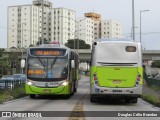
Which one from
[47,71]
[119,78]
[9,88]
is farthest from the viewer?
[9,88]

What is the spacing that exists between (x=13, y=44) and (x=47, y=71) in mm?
124117

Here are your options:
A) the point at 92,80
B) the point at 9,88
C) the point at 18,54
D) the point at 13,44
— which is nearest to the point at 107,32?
the point at 13,44

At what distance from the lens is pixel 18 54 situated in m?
97.8

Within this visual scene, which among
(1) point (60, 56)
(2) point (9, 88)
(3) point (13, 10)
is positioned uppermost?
(3) point (13, 10)

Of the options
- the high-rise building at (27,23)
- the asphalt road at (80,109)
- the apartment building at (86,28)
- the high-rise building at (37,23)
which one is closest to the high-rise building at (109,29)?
the apartment building at (86,28)

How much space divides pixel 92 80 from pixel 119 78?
1352mm

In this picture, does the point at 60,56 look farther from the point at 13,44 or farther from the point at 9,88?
the point at 13,44

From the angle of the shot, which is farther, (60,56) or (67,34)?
(67,34)

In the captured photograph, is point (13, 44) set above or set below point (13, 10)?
below

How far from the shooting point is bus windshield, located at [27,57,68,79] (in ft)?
85.3

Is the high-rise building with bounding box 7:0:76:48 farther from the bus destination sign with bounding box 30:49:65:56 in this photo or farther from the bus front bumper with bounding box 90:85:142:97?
the bus front bumper with bounding box 90:85:142:97

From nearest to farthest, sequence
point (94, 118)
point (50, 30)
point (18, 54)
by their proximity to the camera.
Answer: point (94, 118), point (18, 54), point (50, 30)

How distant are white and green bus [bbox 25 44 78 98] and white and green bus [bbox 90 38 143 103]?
4.44 meters

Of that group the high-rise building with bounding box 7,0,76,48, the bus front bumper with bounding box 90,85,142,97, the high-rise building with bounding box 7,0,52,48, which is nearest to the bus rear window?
the bus front bumper with bounding box 90,85,142,97
